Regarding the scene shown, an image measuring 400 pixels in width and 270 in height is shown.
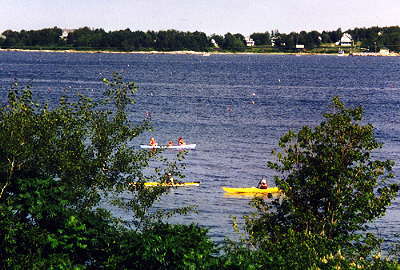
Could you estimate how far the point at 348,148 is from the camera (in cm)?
3306

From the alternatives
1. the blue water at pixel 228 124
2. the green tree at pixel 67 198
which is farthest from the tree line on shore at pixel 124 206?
the blue water at pixel 228 124

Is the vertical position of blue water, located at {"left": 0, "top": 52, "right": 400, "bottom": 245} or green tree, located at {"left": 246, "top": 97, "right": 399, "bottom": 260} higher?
green tree, located at {"left": 246, "top": 97, "right": 399, "bottom": 260}

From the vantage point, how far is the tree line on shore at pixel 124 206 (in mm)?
25547

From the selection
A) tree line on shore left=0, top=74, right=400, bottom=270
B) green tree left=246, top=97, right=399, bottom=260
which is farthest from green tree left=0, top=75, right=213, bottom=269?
green tree left=246, top=97, right=399, bottom=260

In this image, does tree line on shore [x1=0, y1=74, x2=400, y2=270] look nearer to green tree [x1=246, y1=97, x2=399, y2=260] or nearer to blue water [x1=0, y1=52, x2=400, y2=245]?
green tree [x1=246, y1=97, x2=399, y2=260]

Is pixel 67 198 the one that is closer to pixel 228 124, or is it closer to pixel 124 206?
pixel 124 206

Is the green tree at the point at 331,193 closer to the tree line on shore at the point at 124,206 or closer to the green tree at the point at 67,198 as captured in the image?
the tree line on shore at the point at 124,206

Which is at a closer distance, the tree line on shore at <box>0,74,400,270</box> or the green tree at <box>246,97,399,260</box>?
the tree line on shore at <box>0,74,400,270</box>

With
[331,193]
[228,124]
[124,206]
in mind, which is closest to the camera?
[331,193]

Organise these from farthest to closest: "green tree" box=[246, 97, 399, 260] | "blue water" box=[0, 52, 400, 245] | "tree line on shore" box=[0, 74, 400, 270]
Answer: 1. "blue water" box=[0, 52, 400, 245]
2. "green tree" box=[246, 97, 399, 260]
3. "tree line on shore" box=[0, 74, 400, 270]

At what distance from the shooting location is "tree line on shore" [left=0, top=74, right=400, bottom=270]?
2555 cm

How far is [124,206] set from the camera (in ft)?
114

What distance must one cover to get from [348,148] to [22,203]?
46.8 feet

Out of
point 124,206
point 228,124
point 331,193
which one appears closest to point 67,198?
point 124,206
